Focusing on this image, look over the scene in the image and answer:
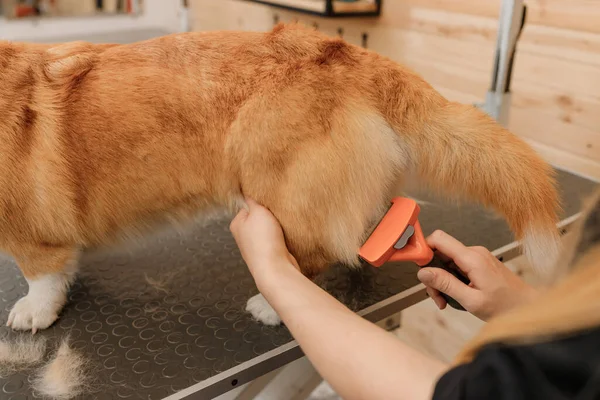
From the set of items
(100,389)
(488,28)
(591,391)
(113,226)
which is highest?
(488,28)

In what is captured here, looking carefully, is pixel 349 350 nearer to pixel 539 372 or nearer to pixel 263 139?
pixel 539 372

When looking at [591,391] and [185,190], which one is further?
[185,190]

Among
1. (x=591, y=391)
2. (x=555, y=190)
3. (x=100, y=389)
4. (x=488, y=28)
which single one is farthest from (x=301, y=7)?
(x=591, y=391)

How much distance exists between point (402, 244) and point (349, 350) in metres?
0.33

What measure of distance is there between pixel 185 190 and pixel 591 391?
0.76 metres

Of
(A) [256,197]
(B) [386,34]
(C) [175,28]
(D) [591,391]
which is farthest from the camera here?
(C) [175,28]

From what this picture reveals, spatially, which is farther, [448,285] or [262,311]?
[262,311]

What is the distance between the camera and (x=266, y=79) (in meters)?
0.93

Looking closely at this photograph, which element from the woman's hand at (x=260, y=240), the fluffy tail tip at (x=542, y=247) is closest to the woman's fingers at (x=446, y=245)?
the fluffy tail tip at (x=542, y=247)

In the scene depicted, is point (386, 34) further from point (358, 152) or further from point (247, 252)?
point (247, 252)

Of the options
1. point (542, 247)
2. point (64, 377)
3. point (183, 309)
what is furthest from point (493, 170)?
point (64, 377)

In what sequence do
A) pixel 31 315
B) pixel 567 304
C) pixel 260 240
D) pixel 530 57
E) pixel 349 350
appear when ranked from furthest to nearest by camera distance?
pixel 530 57 → pixel 31 315 → pixel 260 240 → pixel 349 350 → pixel 567 304

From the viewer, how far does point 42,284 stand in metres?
1.00

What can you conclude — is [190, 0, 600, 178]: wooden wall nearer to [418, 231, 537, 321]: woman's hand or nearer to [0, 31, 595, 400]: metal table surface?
[0, 31, 595, 400]: metal table surface
